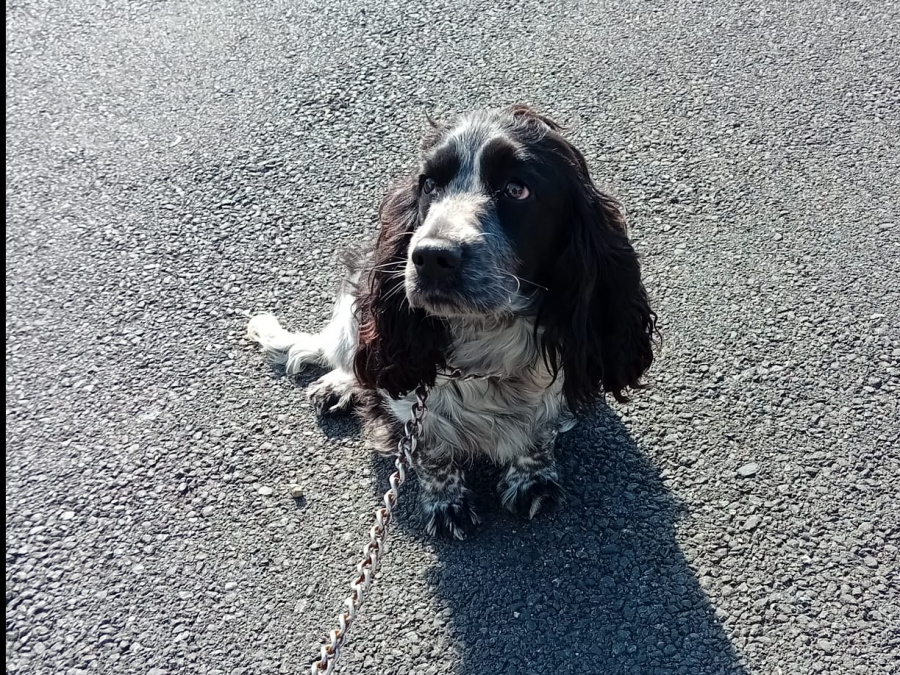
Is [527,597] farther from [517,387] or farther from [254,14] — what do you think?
[254,14]

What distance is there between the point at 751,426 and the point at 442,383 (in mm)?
1415

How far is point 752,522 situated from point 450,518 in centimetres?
122

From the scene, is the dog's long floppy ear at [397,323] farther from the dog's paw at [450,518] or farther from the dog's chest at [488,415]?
the dog's paw at [450,518]

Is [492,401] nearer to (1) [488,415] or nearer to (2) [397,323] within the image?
(1) [488,415]

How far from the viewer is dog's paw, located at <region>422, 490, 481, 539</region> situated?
320 centimetres

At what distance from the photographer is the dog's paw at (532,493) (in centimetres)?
324

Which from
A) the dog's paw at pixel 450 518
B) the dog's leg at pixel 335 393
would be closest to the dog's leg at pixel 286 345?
the dog's leg at pixel 335 393

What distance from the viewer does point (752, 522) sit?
3.18m

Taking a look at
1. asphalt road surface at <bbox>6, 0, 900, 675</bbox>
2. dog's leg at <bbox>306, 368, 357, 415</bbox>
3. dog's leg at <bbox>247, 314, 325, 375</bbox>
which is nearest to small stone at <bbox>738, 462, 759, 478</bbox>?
asphalt road surface at <bbox>6, 0, 900, 675</bbox>

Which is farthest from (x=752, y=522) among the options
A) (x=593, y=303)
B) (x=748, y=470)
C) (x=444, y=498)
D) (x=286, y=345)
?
(x=286, y=345)

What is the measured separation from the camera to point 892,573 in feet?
9.70

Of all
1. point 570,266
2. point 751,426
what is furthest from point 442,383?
point 751,426

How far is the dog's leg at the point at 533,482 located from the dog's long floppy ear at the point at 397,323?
1.78 feet

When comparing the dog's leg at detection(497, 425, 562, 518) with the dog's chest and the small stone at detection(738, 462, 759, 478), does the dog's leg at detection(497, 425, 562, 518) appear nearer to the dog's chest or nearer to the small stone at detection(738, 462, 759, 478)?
A: the dog's chest
